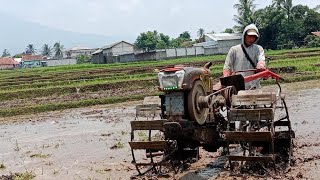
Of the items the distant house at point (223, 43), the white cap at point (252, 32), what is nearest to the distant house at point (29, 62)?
the distant house at point (223, 43)

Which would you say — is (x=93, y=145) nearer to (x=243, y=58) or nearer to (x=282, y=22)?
(x=243, y=58)

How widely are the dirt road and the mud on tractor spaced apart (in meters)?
0.36

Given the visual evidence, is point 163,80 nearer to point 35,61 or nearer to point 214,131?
point 214,131

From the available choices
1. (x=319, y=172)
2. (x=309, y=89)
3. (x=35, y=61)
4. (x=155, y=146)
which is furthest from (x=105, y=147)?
(x=35, y=61)

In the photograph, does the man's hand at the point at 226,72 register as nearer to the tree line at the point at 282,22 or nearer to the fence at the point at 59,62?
the tree line at the point at 282,22

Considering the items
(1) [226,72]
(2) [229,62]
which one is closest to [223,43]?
(2) [229,62]

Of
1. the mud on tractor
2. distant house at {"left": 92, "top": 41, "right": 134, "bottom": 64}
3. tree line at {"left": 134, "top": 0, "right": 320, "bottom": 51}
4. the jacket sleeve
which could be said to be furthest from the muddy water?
distant house at {"left": 92, "top": 41, "right": 134, "bottom": 64}

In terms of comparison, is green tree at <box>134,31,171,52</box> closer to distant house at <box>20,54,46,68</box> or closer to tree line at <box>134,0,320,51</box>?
tree line at <box>134,0,320,51</box>

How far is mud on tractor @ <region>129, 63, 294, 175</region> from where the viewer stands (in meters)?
5.47

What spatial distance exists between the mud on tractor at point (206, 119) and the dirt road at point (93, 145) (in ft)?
1.17

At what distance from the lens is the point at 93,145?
9.76 m

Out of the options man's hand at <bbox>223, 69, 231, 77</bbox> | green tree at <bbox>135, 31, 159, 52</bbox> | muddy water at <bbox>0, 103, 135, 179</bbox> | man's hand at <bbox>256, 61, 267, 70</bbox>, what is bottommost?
muddy water at <bbox>0, 103, 135, 179</bbox>

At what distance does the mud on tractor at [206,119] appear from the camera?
547 cm

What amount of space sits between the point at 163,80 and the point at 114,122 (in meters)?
7.82
